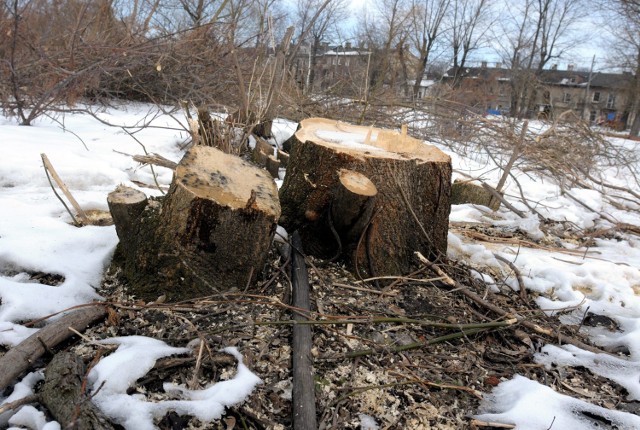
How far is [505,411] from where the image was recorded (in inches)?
→ 62.8

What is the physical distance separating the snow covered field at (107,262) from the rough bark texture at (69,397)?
4cm

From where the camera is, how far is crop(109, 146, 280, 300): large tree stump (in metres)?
1.96

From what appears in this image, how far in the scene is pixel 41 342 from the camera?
156 centimetres

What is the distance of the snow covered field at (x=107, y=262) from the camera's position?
4.96ft

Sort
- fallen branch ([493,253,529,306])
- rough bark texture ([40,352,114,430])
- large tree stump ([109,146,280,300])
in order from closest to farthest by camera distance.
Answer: rough bark texture ([40,352,114,430]) → large tree stump ([109,146,280,300]) → fallen branch ([493,253,529,306])

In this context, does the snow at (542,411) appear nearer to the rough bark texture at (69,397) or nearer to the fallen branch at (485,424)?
the fallen branch at (485,424)

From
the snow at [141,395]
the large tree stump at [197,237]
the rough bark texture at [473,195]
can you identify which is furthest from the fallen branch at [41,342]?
the rough bark texture at [473,195]

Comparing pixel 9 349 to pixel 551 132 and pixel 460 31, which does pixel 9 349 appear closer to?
pixel 551 132

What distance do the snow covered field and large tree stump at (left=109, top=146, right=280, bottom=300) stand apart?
295mm

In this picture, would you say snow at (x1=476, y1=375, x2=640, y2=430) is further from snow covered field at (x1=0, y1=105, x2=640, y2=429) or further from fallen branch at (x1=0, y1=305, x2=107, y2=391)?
fallen branch at (x1=0, y1=305, x2=107, y2=391)

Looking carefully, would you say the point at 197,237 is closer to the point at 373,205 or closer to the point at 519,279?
the point at 373,205

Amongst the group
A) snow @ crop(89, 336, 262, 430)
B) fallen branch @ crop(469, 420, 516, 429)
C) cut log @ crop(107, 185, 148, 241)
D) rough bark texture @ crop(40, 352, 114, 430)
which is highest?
cut log @ crop(107, 185, 148, 241)

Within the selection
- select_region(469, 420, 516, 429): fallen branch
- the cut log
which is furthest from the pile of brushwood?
the cut log

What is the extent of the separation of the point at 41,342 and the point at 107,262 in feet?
2.36
